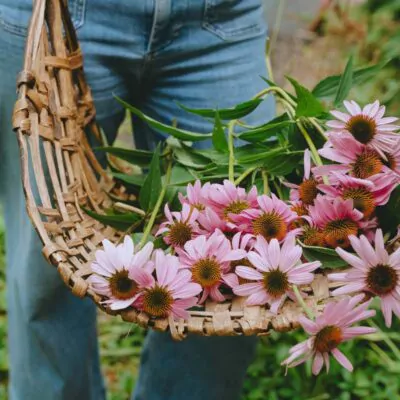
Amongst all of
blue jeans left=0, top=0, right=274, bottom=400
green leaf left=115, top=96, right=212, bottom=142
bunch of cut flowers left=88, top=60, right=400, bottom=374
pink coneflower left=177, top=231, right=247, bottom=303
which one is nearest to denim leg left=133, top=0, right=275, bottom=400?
blue jeans left=0, top=0, right=274, bottom=400

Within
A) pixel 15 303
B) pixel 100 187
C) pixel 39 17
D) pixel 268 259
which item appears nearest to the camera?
pixel 268 259

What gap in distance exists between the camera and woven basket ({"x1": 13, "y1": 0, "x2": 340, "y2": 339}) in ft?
2.16

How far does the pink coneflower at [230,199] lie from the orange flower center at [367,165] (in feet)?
0.35

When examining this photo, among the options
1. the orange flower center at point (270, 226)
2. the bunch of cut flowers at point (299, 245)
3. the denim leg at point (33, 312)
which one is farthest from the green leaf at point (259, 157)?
the denim leg at point (33, 312)

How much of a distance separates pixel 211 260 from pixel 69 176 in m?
0.26

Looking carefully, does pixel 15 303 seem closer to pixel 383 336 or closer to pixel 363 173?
pixel 363 173

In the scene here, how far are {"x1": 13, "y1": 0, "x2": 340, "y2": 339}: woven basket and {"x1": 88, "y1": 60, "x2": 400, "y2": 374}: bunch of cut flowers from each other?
14 mm

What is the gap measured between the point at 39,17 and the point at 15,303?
1.63 feet

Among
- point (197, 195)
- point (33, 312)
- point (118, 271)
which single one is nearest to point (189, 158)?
point (197, 195)

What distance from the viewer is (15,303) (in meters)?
1.10

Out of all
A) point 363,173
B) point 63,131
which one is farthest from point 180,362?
point 363,173

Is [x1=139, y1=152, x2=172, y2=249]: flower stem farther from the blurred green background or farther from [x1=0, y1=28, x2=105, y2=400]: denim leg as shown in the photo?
the blurred green background

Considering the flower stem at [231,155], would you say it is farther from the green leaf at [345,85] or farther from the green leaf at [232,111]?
the green leaf at [345,85]

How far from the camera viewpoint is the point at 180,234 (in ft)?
2.35
